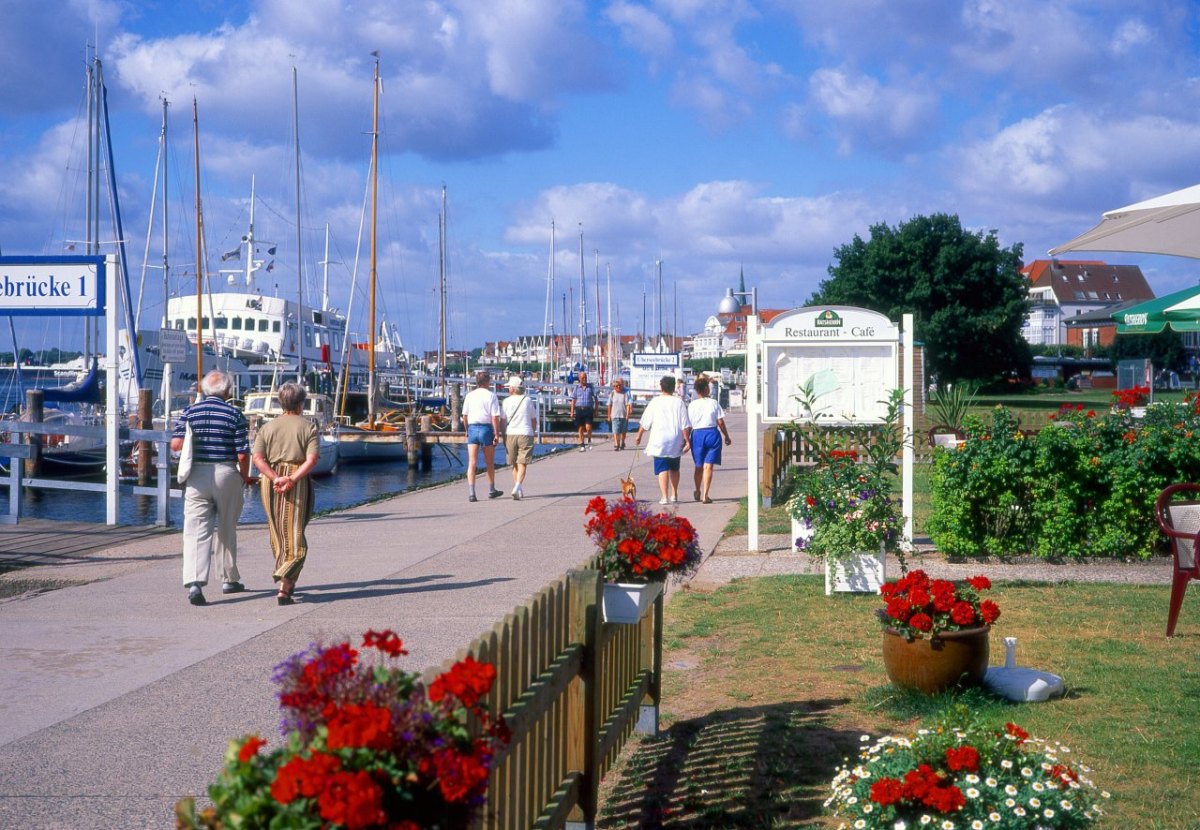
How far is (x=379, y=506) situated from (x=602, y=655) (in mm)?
13390

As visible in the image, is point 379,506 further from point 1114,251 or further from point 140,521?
point 1114,251

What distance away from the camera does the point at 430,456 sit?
133 feet

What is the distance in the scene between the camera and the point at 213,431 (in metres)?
9.61

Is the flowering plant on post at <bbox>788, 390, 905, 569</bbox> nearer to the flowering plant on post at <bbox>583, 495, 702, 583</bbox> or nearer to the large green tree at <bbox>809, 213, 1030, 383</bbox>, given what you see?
the flowering plant on post at <bbox>583, 495, 702, 583</bbox>

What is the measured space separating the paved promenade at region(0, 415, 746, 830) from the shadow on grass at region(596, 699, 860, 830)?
1.84 metres

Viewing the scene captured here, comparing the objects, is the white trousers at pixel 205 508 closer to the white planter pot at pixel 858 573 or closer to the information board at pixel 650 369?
the white planter pot at pixel 858 573

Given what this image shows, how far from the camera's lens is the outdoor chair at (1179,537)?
7.68 metres

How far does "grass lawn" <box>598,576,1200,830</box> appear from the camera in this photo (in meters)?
5.05

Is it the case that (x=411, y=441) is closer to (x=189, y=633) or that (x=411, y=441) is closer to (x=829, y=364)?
(x=829, y=364)

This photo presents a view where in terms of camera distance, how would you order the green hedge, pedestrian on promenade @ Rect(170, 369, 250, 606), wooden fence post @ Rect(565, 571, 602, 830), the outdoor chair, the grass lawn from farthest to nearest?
the green hedge
pedestrian on promenade @ Rect(170, 369, 250, 606)
the outdoor chair
the grass lawn
wooden fence post @ Rect(565, 571, 602, 830)

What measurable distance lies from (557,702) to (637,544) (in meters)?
1.36

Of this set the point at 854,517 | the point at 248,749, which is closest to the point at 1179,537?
the point at 854,517

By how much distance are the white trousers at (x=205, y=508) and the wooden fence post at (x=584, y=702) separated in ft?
19.2

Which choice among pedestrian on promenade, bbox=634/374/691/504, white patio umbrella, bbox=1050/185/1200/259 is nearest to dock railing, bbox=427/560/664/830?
white patio umbrella, bbox=1050/185/1200/259
